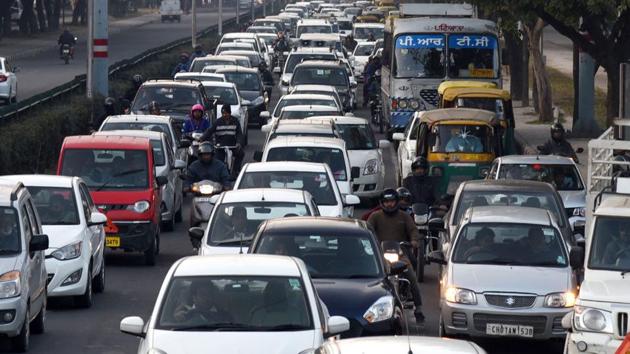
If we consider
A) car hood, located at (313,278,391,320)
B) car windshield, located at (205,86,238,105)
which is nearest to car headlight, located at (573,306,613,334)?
car hood, located at (313,278,391,320)

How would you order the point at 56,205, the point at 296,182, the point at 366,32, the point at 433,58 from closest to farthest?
the point at 56,205 < the point at 296,182 < the point at 433,58 < the point at 366,32

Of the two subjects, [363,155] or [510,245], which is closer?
[510,245]

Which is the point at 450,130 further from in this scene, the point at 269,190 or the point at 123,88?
the point at 123,88

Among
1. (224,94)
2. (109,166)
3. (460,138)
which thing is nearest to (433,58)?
(224,94)

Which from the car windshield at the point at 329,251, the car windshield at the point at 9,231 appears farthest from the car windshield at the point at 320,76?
the car windshield at the point at 329,251

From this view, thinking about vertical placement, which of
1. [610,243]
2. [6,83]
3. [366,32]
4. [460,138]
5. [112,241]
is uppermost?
[610,243]

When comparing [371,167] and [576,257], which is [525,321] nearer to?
[576,257]

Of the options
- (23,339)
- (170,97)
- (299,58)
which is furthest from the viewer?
(299,58)

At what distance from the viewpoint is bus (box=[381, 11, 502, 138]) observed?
40.4 metres

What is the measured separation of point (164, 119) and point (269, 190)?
37.0 ft

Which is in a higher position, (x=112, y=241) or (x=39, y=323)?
(x=39, y=323)

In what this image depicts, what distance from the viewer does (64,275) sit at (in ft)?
63.5

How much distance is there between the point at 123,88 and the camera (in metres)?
47.0

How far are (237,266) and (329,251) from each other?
3.26 metres
